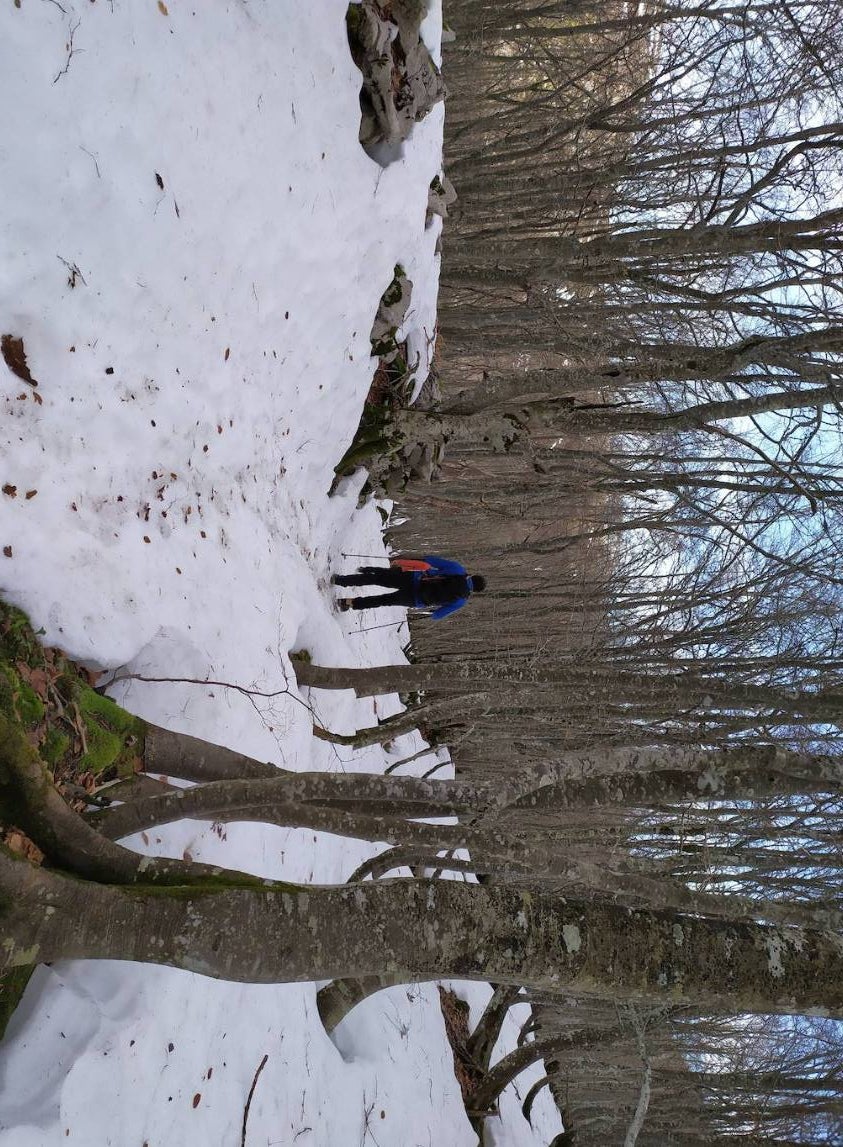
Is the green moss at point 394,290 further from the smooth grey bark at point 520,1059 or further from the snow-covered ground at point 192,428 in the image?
the smooth grey bark at point 520,1059

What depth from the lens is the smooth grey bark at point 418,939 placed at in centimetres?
237

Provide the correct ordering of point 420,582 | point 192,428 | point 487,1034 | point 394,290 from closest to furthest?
point 192,428 → point 394,290 → point 420,582 → point 487,1034

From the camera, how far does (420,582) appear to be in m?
6.91

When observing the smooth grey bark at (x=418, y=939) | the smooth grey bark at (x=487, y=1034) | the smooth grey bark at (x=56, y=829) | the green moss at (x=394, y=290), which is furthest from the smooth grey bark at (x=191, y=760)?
the smooth grey bark at (x=487, y=1034)

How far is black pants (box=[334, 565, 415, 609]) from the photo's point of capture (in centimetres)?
688

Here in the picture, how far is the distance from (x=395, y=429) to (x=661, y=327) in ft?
8.44

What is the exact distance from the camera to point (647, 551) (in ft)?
30.6

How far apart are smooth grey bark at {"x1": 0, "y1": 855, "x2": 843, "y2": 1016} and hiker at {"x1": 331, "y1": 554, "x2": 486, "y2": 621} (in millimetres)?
4333

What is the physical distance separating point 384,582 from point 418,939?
15.2 feet

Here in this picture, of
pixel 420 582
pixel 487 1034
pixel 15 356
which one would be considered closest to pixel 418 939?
pixel 15 356

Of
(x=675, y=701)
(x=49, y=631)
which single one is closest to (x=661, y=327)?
(x=675, y=701)

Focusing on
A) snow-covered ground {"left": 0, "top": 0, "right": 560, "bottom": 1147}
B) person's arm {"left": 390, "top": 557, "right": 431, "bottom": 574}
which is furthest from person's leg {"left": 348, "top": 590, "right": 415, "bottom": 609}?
snow-covered ground {"left": 0, "top": 0, "right": 560, "bottom": 1147}

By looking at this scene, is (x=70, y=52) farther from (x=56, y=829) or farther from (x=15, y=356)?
(x=56, y=829)

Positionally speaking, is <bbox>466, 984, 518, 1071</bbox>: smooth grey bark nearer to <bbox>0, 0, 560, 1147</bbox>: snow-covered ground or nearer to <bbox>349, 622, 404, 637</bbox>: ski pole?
<bbox>0, 0, 560, 1147</bbox>: snow-covered ground
